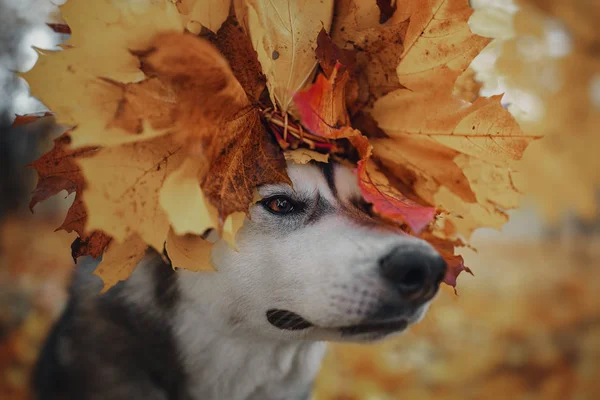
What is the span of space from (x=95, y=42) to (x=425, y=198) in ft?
2.77

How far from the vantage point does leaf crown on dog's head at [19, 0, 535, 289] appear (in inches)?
37.0

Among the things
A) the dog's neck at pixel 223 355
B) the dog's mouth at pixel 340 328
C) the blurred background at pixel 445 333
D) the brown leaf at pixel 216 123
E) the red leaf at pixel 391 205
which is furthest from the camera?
the blurred background at pixel 445 333

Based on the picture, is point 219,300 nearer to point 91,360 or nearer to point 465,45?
point 91,360

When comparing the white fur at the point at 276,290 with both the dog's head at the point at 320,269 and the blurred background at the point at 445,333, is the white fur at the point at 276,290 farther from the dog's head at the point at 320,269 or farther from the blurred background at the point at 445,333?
the blurred background at the point at 445,333

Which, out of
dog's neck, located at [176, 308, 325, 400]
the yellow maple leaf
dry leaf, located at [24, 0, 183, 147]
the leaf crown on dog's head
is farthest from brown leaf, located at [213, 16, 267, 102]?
dog's neck, located at [176, 308, 325, 400]

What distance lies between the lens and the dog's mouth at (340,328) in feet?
3.99

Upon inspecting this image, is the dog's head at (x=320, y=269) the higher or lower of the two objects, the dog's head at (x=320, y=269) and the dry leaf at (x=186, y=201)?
the lower

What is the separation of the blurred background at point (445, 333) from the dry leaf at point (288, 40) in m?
0.58

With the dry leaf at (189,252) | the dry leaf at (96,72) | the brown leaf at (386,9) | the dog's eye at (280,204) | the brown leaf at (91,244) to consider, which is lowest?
the brown leaf at (91,244)

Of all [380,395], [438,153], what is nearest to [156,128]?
[438,153]

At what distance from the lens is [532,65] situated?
2871 mm

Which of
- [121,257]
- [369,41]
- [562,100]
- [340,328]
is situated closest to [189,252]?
[121,257]

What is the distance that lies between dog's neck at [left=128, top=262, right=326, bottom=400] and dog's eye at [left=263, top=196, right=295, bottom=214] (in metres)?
0.31

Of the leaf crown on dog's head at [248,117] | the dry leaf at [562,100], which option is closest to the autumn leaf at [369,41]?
the leaf crown on dog's head at [248,117]
